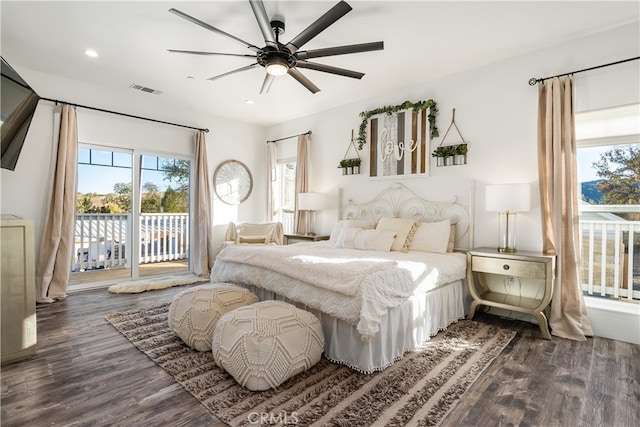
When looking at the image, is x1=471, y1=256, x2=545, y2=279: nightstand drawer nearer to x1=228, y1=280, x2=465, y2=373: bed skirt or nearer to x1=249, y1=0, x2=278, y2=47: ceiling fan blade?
x1=228, y1=280, x2=465, y2=373: bed skirt

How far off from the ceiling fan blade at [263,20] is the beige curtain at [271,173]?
376 centimetres

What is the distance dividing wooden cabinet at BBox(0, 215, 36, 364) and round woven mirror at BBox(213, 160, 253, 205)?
333cm

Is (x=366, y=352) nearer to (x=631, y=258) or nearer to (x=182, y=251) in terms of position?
(x=631, y=258)

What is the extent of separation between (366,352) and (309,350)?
393 millimetres

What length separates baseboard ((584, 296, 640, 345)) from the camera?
2.72 m

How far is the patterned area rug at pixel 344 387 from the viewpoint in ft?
5.65

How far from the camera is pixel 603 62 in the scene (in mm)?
2852

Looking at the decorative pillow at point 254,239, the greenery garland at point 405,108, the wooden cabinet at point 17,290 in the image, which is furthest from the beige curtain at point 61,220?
the greenery garland at point 405,108

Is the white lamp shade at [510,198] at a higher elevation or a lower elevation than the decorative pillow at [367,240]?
higher

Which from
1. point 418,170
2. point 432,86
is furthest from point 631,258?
point 432,86

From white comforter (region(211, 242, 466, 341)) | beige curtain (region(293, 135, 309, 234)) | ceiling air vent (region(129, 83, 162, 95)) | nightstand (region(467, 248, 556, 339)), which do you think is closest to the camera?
white comforter (region(211, 242, 466, 341))

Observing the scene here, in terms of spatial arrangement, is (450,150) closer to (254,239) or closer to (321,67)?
(321,67)

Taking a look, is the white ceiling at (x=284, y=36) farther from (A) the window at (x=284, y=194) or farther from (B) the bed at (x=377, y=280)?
(A) the window at (x=284, y=194)

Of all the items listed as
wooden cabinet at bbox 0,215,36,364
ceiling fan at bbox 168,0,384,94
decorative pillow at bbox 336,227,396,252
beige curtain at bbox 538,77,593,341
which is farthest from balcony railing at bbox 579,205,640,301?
wooden cabinet at bbox 0,215,36,364
